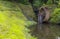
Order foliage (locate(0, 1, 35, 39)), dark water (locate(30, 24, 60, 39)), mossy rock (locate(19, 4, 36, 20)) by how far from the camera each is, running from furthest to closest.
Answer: mossy rock (locate(19, 4, 36, 20))
dark water (locate(30, 24, 60, 39))
foliage (locate(0, 1, 35, 39))

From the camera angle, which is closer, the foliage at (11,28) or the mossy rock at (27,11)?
the foliage at (11,28)

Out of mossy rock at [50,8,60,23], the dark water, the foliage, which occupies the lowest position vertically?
mossy rock at [50,8,60,23]

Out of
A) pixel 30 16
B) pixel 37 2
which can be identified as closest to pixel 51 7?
pixel 30 16

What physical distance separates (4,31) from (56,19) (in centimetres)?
2852

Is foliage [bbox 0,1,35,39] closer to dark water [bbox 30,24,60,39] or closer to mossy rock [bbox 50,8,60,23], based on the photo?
dark water [bbox 30,24,60,39]

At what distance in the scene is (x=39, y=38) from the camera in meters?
20.3

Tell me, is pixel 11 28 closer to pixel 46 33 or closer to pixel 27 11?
Answer: pixel 46 33

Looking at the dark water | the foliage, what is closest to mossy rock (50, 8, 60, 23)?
the dark water

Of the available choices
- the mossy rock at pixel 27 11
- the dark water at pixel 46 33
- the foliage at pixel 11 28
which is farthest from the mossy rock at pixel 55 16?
the foliage at pixel 11 28

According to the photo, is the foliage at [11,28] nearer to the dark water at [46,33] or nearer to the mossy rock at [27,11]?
the dark water at [46,33]

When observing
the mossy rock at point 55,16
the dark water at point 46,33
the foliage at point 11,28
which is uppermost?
the foliage at point 11,28

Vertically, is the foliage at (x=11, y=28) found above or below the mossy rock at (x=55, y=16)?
above

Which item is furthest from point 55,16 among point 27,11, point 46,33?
point 46,33

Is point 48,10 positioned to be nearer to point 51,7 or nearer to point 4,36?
point 51,7
